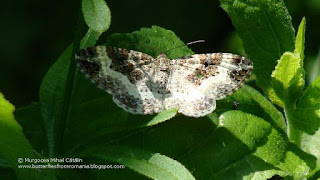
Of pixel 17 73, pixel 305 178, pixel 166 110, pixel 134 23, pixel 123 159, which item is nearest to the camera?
pixel 123 159

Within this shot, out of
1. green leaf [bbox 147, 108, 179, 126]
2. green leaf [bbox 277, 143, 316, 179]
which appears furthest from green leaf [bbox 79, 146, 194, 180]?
green leaf [bbox 277, 143, 316, 179]

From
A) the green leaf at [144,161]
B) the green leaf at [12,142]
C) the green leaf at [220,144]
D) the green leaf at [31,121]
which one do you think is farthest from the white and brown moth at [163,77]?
the green leaf at [12,142]

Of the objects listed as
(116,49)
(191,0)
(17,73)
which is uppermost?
(116,49)

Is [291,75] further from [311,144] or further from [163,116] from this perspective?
[163,116]

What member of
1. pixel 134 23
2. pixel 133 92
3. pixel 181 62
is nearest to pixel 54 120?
pixel 133 92

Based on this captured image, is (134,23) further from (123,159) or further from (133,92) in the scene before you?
(123,159)

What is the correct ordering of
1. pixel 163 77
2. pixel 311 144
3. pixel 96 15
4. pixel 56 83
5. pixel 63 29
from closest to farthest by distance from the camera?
pixel 96 15
pixel 56 83
pixel 163 77
pixel 311 144
pixel 63 29

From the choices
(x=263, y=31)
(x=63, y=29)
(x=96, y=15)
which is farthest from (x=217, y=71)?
(x=63, y=29)
